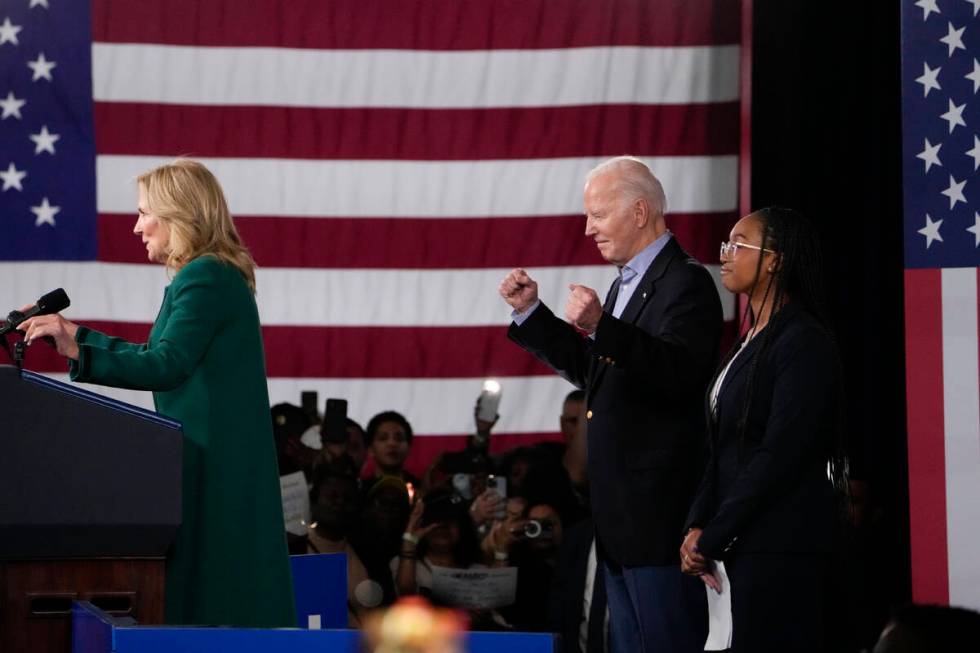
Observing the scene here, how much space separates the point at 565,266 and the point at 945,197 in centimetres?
240

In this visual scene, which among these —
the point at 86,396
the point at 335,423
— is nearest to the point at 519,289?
the point at 86,396

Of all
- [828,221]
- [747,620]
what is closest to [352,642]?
[747,620]

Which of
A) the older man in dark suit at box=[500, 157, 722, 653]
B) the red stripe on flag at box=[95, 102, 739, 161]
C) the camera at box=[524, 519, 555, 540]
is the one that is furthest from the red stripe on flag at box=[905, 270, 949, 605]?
the red stripe on flag at box=[95, 102, 739, 161]

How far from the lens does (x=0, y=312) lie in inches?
233

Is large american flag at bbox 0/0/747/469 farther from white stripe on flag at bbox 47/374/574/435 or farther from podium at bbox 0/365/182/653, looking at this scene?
podium at bbox 0/365/182/653

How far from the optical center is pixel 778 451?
2633 millimetres

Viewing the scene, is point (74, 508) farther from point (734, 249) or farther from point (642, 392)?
point (734, 249)

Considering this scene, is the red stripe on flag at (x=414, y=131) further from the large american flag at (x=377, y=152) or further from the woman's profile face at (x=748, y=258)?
the woman's profile face at (x=748, y=258)

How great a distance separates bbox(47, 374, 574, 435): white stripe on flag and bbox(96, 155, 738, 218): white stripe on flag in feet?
2.34

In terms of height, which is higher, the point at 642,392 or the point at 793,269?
the point at 793,269

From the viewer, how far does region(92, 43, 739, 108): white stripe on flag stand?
19.5 ft

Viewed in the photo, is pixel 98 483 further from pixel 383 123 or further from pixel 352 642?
pixel 383 123

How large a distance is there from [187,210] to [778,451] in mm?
1175

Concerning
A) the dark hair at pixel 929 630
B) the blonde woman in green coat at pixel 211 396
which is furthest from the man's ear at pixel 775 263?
the dark hair at pixel 929 630
